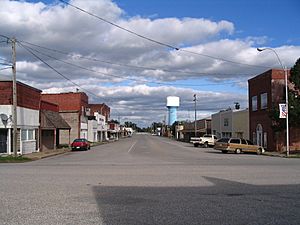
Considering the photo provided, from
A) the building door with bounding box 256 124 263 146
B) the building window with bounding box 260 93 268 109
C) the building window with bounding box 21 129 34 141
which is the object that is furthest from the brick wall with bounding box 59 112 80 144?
the building window with bounding box 260 93 268 109

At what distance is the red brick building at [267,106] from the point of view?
47562 millimetres

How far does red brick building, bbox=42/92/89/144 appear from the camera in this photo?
7400 cm

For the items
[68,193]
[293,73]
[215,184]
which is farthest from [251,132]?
[68,193]

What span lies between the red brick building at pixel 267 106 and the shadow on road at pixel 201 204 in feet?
114

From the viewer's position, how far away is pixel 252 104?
5766cm

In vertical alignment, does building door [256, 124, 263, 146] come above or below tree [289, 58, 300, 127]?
below

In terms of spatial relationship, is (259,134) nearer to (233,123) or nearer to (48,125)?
(233,123)

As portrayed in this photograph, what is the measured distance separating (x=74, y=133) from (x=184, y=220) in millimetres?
66810

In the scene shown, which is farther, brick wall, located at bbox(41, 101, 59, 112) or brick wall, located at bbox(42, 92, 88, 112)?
brick wall, located at bbox(42, 92, 88, 112)

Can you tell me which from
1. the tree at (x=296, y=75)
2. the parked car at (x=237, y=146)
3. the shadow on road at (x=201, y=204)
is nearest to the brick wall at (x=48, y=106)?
the parked car at (x=237, y=146)

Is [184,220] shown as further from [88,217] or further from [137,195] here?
[137,195]

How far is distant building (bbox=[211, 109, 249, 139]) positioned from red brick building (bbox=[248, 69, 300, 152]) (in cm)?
829

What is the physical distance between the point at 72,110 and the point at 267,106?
38322mm

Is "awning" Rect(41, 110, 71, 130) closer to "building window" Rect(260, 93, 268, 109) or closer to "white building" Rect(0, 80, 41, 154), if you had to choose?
"white building" Rect(0, 80, 41, 154)
